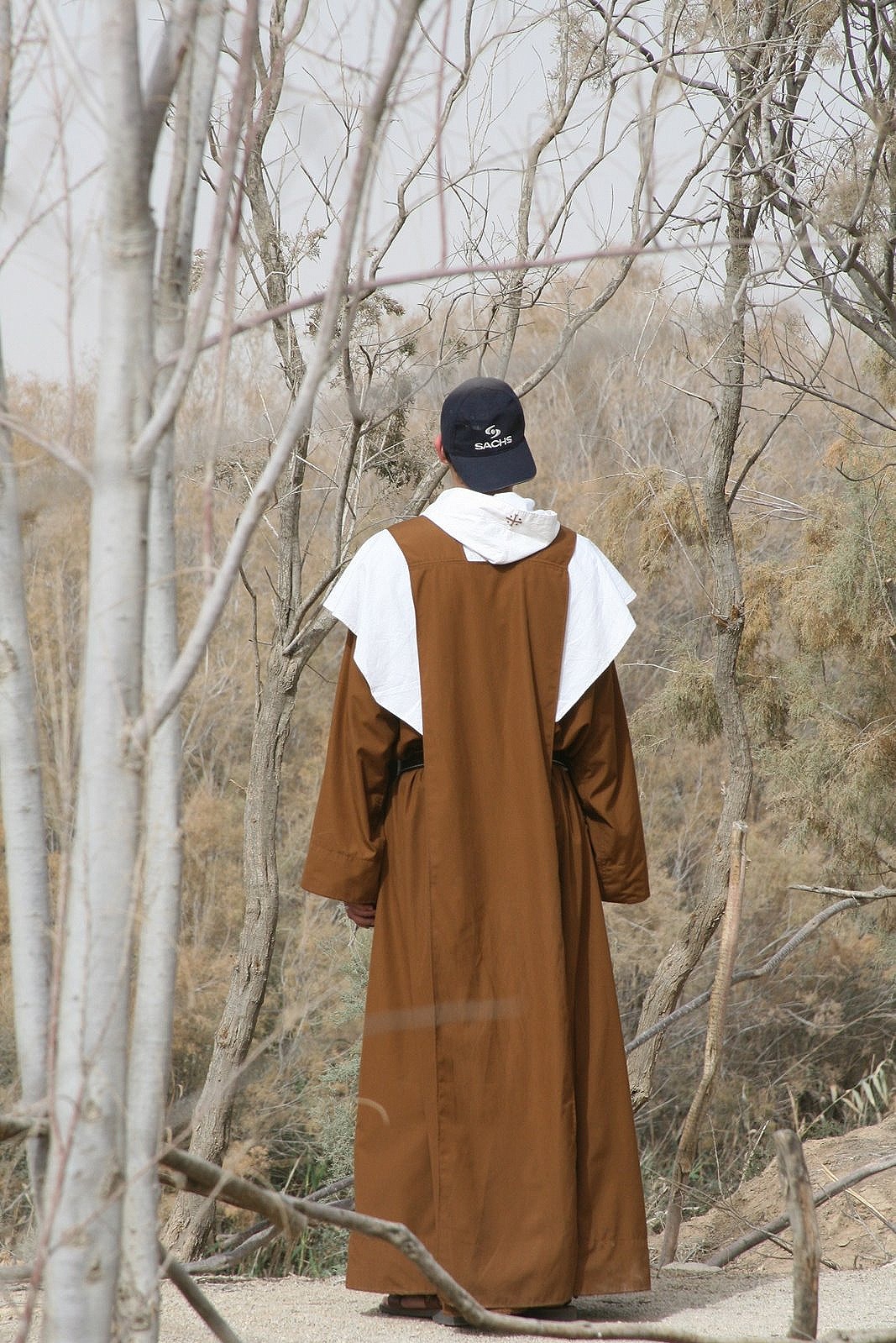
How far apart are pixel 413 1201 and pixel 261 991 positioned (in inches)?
46.7

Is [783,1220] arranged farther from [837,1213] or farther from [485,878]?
[485,878]

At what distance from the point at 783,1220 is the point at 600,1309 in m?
0.90

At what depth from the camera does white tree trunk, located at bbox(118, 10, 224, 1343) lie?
3.69ft

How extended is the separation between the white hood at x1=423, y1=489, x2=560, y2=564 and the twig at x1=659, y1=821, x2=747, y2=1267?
3.55 feet

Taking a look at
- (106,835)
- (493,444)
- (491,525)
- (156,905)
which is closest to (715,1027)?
(491,525)

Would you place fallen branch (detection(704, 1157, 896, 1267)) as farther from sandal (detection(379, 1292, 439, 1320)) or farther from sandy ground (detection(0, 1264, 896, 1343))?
sandal (detection(379, 1292, 439, 1320))

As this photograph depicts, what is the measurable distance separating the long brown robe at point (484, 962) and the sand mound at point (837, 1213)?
1156 mm

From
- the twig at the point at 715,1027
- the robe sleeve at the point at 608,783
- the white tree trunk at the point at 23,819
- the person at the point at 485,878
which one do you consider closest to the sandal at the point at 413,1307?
the person at the point at 485,878

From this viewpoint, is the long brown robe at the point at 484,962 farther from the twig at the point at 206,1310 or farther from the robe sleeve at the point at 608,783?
the twig at the point at 206,1310

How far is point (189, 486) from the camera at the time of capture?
29.5ft

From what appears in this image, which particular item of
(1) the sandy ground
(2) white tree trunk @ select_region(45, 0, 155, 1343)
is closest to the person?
(1) the sandy ground

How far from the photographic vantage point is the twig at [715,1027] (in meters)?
2.98

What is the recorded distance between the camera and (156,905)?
116cm

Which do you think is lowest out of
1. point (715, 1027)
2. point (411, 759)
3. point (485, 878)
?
point (715, 1027)
